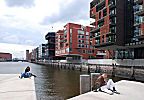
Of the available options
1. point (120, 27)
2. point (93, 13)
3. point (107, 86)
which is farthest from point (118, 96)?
point (93, 13)

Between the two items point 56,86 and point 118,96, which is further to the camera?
point 56,86

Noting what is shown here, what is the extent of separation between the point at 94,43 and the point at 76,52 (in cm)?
2827

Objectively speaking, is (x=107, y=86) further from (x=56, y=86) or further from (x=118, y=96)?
(x=56, y=86)

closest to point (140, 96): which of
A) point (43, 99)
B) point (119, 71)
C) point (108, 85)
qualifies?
point (108, 85)

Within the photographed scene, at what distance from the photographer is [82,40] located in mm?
96188

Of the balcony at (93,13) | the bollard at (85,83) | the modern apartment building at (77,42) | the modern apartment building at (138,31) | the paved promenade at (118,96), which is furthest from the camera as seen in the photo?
the modern apartment building at (77,42)

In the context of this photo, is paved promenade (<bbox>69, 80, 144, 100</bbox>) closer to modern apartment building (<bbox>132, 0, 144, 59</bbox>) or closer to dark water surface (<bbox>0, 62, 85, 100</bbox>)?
dark water surface (<bbox>0, 62, 85, 100</bbox>)

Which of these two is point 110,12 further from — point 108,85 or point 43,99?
point 108,85

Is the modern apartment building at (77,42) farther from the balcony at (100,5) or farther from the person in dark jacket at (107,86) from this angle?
the person in dark jacket at (107,86)

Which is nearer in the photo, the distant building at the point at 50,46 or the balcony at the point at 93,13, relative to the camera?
the balcony at the point at 93,13

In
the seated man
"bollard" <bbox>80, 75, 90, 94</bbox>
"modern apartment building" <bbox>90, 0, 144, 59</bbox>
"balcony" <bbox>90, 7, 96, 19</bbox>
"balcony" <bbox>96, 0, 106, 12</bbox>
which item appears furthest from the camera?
"balcony" <bbox>90, 7, 96, 19</bbox>

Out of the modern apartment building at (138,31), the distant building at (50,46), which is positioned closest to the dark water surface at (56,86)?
the modern apartment building at (138,31)

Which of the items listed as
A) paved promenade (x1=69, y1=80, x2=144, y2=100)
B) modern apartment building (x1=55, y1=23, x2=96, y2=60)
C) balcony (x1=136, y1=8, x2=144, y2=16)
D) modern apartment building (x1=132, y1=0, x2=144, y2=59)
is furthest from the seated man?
modern apartment building (x1=55, y1=23, x2=96, y2=60)

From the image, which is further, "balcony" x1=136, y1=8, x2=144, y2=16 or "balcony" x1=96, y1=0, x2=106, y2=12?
"balcony" x1=96, y1=0, x2=106, y2=12
